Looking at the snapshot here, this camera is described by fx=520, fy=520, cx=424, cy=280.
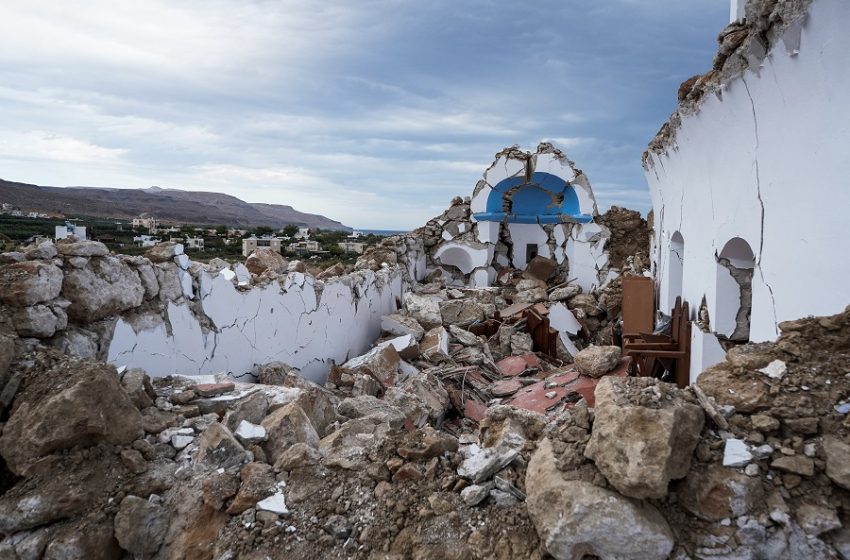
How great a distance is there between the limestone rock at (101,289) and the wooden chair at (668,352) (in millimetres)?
4636

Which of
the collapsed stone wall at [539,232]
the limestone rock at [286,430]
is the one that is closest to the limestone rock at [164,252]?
the limestone rock at [286,430]

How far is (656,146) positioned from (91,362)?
665 centimetres

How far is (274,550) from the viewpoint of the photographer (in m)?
2.36

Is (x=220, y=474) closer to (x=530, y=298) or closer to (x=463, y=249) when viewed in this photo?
(x=530, y=298)

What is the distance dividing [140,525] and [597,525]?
212 cm

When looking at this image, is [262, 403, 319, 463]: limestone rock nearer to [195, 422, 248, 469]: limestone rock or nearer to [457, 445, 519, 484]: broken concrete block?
[195, 422, 248, 469]: limestone rock

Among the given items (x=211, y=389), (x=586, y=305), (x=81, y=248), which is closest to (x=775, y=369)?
(x=211, y=389)

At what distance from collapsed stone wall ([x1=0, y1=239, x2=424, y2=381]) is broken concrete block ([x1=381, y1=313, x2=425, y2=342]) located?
1375 millimetres

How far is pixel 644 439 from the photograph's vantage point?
2084 mm

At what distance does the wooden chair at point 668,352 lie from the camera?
5410 mm

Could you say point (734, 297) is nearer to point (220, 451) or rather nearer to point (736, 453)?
point (736, 453)

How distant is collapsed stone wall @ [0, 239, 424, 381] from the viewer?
3146 millimetres

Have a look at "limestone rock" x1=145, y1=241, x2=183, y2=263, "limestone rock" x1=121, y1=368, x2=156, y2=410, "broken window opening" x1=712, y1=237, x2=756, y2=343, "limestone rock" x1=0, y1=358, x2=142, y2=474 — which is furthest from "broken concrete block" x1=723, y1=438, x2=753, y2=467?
"limestone rock" x1=145, y1=241, x2=183, y2=263

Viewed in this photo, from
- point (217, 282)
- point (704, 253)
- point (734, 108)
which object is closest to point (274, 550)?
point (217, 282)
